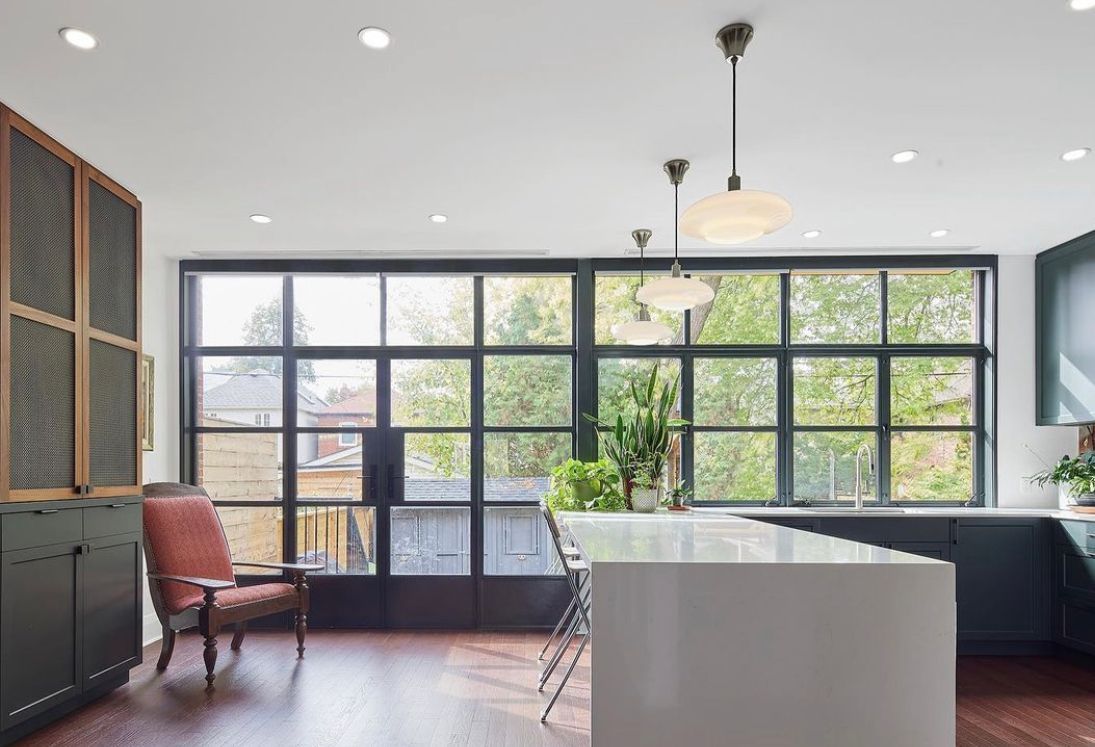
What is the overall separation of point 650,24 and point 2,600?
3.12m

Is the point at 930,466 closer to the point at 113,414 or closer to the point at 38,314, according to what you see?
the point at 113,414

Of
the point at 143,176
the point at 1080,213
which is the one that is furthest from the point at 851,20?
the point at 143,176

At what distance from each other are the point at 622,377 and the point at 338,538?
227 cm

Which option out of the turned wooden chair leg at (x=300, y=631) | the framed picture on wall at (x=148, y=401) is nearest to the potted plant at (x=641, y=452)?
the turned wooden chair leg at (x=300, y=631)

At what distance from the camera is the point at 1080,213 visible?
4.15m

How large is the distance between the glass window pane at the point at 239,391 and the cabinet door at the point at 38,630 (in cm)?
202

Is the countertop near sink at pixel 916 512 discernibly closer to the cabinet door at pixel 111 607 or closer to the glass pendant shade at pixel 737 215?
the glass pendant shade at pixel 737 215

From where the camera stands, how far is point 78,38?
2.37 meters

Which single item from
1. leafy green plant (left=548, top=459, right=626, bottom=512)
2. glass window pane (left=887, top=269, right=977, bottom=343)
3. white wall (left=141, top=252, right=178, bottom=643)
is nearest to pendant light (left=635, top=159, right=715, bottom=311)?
leafy green plant (left=548, top=459, right=626, bottom=512)

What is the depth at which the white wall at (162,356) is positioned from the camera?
4.93m

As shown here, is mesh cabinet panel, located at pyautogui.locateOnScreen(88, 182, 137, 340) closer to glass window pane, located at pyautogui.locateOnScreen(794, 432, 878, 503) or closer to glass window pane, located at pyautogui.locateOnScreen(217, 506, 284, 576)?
glass window pane, located at pyautogui.locateOnScreen(217, 506, 284, 576)

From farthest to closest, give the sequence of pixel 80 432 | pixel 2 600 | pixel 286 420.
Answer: pixel 286 420, pixel 80 432, pixel 2 600

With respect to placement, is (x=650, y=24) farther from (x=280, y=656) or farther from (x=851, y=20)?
(x=280, y=656)

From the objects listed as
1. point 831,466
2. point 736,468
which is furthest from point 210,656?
point 831,466
